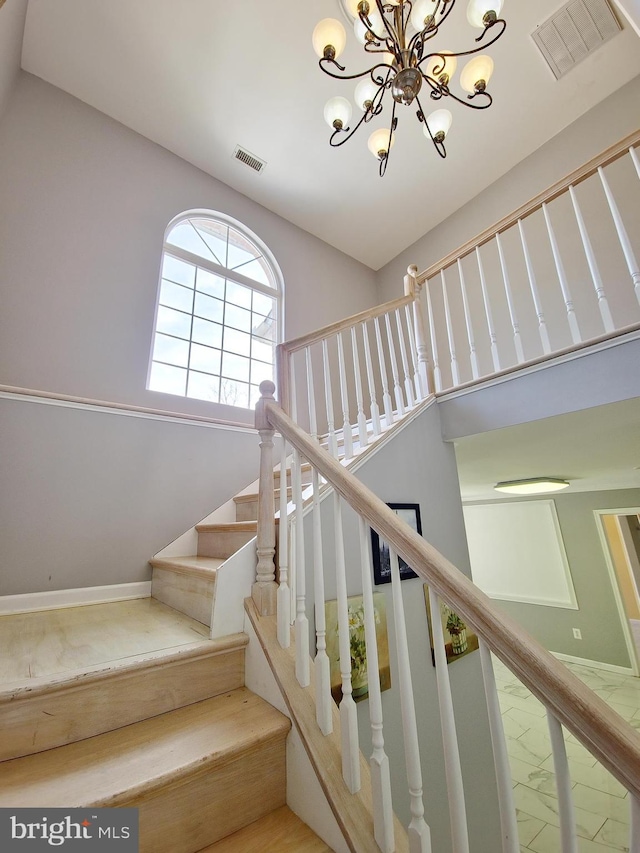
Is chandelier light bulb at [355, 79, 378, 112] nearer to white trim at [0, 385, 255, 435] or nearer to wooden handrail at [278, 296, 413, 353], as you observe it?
wooden handrail at [278, 296, 413, 353]

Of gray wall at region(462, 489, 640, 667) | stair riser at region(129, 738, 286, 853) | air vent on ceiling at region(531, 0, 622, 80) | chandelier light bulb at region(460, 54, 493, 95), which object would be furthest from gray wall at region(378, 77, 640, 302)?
stair riser at region(129, 738, 286, 853)

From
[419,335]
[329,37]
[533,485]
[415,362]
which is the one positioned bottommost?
[533,485]

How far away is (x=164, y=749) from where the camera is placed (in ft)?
2.99

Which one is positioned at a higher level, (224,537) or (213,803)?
(224,537)

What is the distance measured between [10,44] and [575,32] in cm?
397

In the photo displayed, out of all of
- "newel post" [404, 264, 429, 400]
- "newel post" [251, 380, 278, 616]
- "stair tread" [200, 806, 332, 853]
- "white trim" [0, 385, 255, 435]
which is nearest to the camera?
"stair tread" [200, 806, 332, 853]

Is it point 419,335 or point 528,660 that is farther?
point 419,335

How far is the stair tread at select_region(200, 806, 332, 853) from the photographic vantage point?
0.85 m

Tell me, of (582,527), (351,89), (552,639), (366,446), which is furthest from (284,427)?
(552,639)

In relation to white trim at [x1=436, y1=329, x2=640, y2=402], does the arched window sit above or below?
above

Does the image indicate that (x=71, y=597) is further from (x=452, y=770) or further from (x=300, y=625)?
(x=452, y=770)

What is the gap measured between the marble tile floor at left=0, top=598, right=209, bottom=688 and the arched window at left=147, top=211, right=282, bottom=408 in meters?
1.54

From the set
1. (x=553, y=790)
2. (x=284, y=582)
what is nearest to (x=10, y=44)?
(x=284, y=582)

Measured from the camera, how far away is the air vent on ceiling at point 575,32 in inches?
107
